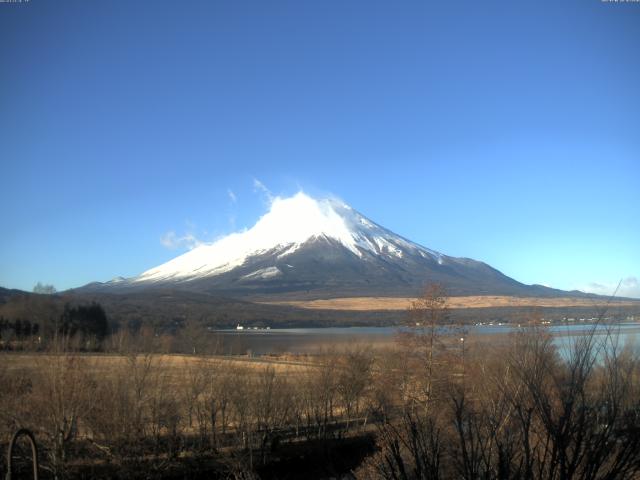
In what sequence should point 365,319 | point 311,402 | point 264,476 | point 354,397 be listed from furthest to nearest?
point 365,319 → point 354,397 → point 311,402 → point 264,476

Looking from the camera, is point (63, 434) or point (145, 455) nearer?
point (63, 434)

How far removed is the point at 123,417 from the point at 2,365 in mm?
7976

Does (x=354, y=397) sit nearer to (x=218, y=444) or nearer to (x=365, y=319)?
(x=218, y=444)

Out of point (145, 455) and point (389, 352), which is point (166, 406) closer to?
point (145, 455)

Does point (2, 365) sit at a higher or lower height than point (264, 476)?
higher

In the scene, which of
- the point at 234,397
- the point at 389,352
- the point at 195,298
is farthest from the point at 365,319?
the point at 234,397

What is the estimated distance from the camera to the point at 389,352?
132 ft

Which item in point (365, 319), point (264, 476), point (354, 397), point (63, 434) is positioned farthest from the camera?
→ point (365, 319)

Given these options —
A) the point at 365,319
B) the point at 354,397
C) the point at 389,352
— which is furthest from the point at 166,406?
the point at 365,319

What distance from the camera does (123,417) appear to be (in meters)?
24.0

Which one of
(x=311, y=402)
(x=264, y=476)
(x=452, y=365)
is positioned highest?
(x=452, y=365)

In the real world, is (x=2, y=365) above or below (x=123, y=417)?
above

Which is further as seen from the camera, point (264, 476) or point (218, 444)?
point (218, 444)

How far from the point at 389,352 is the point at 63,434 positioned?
2335 cm
